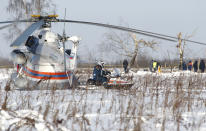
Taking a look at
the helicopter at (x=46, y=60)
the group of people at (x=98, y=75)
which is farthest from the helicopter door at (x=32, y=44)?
the group of people at (x=98, y=75)

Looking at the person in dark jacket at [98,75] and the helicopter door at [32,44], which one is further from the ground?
the helicopter door at [32,44]

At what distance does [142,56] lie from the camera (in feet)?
115

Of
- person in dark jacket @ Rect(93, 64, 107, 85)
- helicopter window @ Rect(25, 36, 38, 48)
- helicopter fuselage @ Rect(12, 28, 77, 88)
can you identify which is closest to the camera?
helicopter window @ Rect(25, 36, 38, 48)

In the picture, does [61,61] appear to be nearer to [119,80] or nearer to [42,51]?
[42,51]

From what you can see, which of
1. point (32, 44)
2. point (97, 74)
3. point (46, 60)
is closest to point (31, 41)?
point (32, 44)

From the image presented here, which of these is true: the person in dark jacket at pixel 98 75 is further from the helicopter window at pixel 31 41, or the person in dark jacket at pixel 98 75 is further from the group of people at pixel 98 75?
the helicopter window at pixel 31 41

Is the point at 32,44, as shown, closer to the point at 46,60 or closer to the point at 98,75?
the point at 46,60

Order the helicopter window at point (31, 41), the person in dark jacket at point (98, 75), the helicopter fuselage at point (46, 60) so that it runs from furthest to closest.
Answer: the person in dark jacket at point (98, 75)
the helicopter fuselage at point (46, 60)
the helicopter window at point (31, 41)

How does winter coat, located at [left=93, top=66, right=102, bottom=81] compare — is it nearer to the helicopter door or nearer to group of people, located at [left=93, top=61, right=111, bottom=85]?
group of people, located at [left=93, top=61, right=111, bottom=85]

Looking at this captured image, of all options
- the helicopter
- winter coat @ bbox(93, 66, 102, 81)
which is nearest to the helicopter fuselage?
the helicopter

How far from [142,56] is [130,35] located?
361cm

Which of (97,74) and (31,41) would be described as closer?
(31,41)

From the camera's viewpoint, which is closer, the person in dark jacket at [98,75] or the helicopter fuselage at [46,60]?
the helicopter fuselage at [46,60]

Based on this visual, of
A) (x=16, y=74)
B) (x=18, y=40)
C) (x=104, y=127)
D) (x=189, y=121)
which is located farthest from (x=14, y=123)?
(x=16, y=74)
